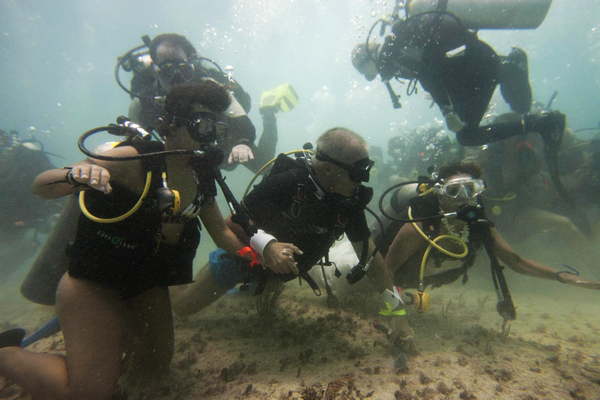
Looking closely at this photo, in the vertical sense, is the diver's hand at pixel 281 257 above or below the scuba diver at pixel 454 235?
above

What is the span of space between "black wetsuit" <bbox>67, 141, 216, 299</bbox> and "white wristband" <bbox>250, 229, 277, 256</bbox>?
31.3 inches

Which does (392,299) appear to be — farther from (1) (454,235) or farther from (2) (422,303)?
(1) (454,235)

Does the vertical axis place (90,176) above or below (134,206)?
above

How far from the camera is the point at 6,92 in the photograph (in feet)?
148

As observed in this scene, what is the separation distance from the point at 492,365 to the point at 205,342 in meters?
3.51

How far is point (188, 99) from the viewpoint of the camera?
2.18m

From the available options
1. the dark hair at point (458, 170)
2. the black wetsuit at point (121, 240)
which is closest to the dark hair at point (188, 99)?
the black wetsuit at point (121, 240)

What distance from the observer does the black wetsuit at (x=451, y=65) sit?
4996 mm

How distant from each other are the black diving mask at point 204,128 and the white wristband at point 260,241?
1030mm

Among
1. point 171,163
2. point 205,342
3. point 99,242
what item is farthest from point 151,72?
point 205,342

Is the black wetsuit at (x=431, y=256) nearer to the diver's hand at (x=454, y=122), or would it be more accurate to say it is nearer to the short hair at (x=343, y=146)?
the short hair at (x=343, y=146)

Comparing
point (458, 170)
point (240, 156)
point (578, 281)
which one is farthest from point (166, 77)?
point (578, 281)

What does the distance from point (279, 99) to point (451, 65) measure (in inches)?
217

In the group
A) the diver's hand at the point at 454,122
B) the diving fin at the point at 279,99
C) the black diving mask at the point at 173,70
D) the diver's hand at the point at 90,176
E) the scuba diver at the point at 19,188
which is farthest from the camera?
the diving fin at the point at 279,99
